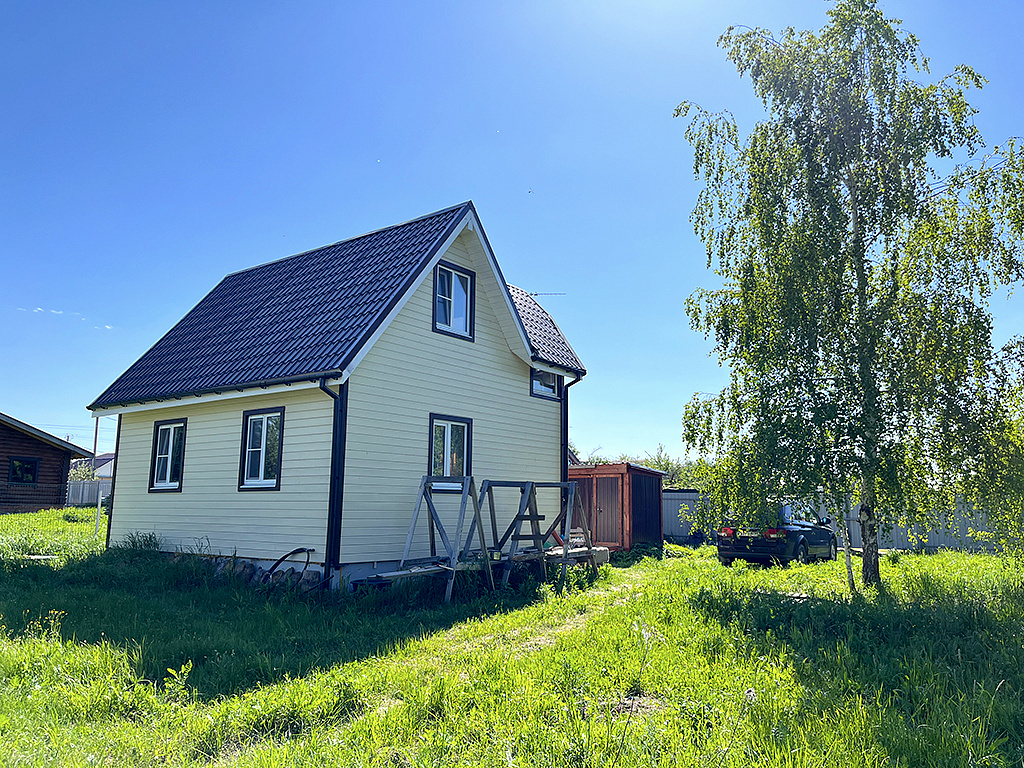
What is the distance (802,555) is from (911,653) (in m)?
9.87

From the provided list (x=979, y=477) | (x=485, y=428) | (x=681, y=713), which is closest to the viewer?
(x=681, y=713)

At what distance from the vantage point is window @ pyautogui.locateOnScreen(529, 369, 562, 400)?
16.2 m

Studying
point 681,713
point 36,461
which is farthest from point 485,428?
point 36,461

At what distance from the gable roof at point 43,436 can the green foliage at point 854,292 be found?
31.0 metres

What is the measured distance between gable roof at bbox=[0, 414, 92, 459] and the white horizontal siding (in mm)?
20200

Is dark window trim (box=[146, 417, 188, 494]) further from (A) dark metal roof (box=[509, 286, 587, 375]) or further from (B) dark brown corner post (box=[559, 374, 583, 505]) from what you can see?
(B) dark brown corner post (box=[559, 374, 583, 505])

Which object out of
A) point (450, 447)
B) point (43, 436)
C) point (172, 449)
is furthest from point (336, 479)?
point (43, 436)

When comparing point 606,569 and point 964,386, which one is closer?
point 964,386

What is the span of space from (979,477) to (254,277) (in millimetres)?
15754

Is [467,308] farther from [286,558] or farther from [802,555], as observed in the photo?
[802,555]

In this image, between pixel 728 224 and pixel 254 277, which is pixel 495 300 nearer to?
pixel 728 224

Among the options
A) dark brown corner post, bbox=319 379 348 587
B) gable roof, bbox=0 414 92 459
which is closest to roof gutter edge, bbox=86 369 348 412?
dark brown corner post, bbox=319 379 348 587

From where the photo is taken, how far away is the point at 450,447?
45.4 ft

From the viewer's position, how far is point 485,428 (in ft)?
47.9
